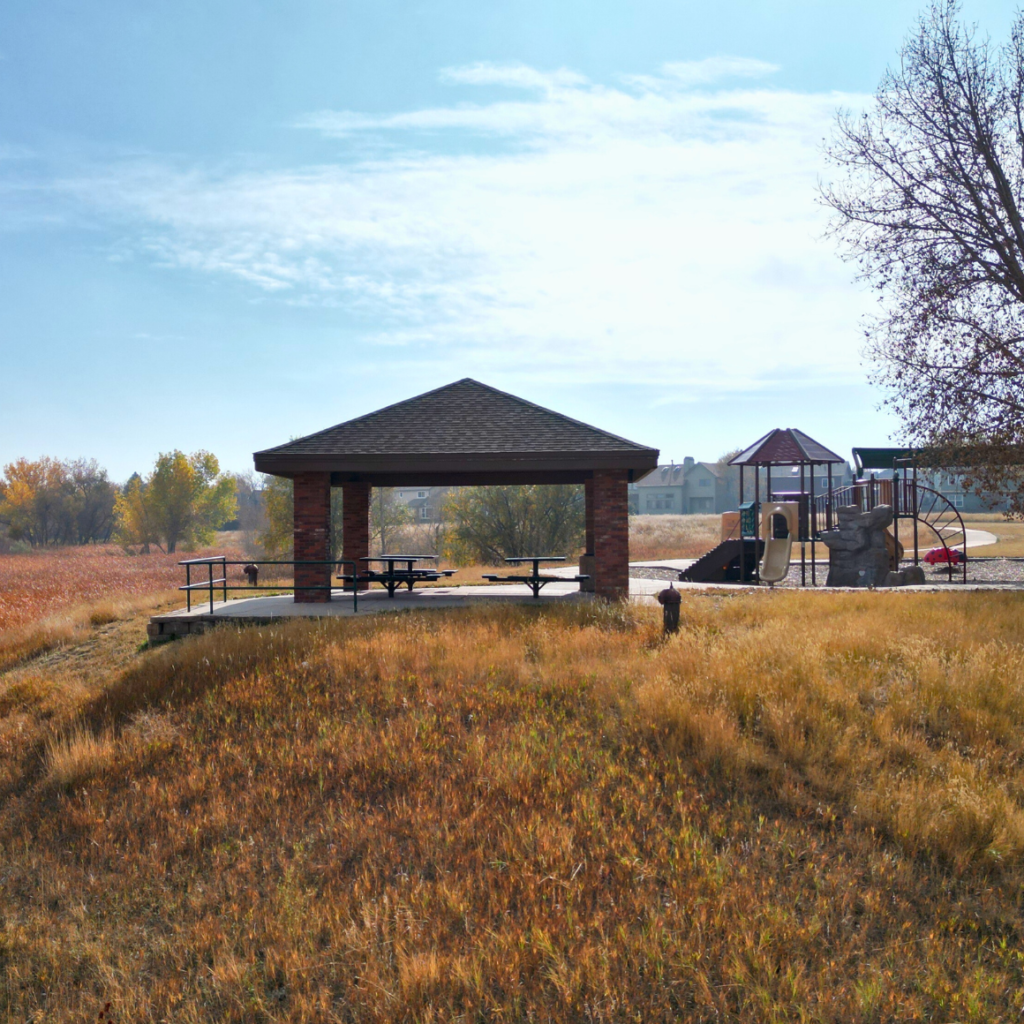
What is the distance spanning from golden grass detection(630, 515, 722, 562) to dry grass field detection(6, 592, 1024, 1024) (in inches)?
1207

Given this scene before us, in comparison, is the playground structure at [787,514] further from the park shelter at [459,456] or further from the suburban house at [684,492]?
the suburban house at [684,492]

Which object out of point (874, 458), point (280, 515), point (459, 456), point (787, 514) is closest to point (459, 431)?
point (459, 456)

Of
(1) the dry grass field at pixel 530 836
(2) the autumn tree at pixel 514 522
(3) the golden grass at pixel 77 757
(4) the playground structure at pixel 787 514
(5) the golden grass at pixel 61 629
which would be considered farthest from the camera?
(2) the autumn tree at pixel 514 522

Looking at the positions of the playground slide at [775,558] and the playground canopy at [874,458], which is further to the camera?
the playground canopy at [874,458]

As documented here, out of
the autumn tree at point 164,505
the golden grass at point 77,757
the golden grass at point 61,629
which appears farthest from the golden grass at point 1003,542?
the autumn tree at point 164,505

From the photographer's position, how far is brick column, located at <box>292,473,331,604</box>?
48.2 feet

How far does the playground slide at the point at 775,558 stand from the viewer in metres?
19.9

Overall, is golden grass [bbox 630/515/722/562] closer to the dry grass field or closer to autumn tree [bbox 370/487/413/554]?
autumn tree [bbox 370/487/413/554]

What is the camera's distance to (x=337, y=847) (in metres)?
5.61

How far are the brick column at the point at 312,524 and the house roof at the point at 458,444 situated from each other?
18.2 inches

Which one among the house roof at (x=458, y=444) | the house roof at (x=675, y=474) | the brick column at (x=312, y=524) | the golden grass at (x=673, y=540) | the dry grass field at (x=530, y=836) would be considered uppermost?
the house roof at (x=675, y=474)

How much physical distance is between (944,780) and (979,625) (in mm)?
5187

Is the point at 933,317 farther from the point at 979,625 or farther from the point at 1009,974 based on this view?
the point at 1009,974

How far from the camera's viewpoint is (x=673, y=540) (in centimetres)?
5628
